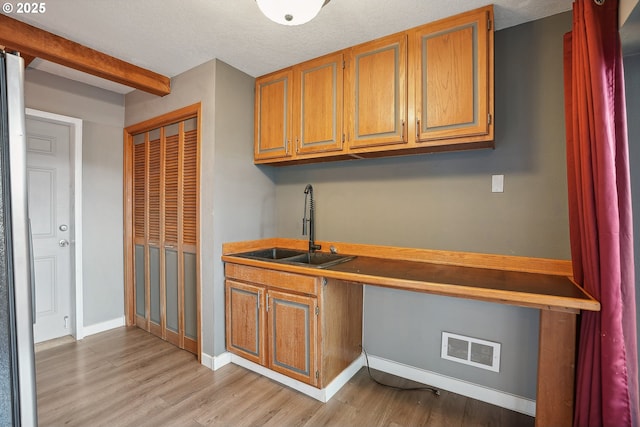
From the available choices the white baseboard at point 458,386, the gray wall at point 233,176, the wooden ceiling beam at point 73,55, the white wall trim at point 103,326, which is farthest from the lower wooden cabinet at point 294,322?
the wooden ceiling beam at point 73,55

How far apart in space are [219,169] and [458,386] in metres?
2.32

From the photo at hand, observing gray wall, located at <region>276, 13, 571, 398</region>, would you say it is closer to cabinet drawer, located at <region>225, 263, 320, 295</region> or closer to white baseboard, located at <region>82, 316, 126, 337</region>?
cabinet drawer, located at <region>225, 263, 320, 295</region>

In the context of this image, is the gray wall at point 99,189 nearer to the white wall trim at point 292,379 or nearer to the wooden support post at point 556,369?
the white wall trim at point 292,379

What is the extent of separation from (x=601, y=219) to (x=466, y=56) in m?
1.11

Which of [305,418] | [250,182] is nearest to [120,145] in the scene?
[250,182]

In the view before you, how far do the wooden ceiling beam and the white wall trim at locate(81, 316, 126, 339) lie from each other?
7.65 ft

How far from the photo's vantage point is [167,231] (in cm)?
277

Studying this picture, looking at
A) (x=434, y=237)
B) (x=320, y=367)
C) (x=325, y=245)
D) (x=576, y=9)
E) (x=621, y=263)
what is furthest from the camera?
(x=325, y=245)

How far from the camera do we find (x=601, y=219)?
3.88 ft

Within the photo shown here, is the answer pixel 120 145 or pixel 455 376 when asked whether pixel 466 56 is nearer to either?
pixel 455 376

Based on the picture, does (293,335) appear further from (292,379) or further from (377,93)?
(377,93)

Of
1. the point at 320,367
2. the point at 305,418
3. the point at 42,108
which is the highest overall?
the point at 42,108

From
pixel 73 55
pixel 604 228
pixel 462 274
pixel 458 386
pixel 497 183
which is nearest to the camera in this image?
pixel 604 228

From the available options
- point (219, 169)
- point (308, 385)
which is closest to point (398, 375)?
point (308, 385)
